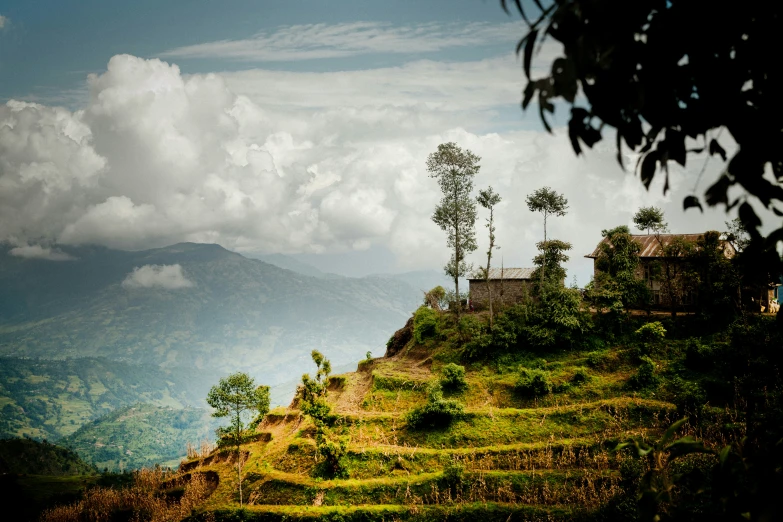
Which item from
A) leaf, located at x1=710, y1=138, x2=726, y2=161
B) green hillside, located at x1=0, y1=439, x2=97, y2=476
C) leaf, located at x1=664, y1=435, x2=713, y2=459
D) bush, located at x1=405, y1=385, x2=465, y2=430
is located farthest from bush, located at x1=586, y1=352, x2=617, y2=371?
green hillside, located at x1=0, y1=439, x2=97, y2=476

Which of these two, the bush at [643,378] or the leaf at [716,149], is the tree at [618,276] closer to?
the bush at [643,378]

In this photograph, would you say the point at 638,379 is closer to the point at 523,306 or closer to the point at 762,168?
the point at 523,306

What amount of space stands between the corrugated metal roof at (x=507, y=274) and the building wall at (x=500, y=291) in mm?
366

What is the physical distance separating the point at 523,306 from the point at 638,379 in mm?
10356

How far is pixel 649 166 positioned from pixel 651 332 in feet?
105

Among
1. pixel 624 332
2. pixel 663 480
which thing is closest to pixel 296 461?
pixel 624 332

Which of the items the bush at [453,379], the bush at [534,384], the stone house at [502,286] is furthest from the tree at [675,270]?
the bush at [453,379]

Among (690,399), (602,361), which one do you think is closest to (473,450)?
(690,399)

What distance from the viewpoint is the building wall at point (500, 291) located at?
138ft

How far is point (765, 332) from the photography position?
26.6m

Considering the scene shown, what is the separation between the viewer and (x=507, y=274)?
143ft

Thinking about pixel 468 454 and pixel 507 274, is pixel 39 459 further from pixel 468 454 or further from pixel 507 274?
pixel 468 454

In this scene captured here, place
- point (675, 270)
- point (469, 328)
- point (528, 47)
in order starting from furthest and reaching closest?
point (469, 328)
point (675, 270)
point (528, 47)

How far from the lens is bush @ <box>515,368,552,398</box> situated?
1103 inches
